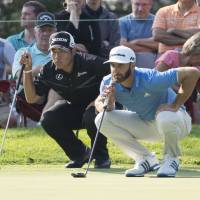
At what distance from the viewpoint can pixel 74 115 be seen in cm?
1059

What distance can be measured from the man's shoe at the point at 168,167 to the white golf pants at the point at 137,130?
0.07m

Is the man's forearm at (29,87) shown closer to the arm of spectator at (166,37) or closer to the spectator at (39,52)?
the spectator at (39,52)

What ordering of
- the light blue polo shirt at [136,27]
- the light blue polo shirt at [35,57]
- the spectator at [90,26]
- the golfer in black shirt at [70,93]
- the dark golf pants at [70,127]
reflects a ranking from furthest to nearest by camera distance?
the light blue polo shirt at [136,27]
the light blue polo shirt at [35,57]
the spectator at [90,26]
the dark golf pants at [70,127]
the golfer in black shirt at [70,93]

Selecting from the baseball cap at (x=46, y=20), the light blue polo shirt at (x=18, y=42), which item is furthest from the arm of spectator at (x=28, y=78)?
the light blue polo shirt at (x=18, y=42)

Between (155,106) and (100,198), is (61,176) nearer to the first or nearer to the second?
(155,106)

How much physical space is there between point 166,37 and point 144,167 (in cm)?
352

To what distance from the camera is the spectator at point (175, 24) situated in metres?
12.4

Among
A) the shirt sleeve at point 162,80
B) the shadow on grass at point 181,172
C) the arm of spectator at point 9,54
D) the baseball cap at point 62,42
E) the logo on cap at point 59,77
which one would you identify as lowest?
the shadow on grass at point 181,172

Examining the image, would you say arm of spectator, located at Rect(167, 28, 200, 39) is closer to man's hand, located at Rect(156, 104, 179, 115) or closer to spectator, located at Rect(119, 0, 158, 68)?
spectator, located at Rect(119, 0, 158, 68)

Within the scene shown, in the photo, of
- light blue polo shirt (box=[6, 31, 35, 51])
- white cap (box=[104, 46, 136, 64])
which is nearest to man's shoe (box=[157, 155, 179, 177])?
white cap (box=[104, 46, 136, 64])

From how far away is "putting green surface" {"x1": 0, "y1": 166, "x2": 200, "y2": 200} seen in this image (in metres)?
6.91

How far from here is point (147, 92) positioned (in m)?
9.27

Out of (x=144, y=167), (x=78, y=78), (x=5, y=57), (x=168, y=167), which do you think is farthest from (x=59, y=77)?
(x=5, y=57)

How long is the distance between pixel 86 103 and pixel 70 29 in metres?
1.96
